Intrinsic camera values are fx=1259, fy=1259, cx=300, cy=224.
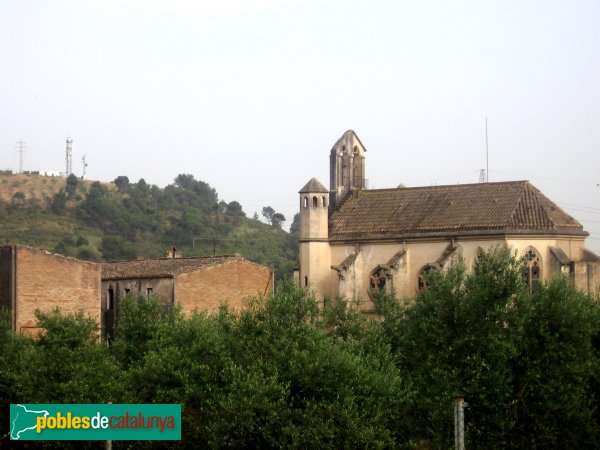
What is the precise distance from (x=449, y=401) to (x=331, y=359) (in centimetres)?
406

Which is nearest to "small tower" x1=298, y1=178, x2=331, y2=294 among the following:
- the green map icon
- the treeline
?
the treeline

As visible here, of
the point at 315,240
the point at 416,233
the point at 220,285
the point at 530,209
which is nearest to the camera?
the point at 530,209

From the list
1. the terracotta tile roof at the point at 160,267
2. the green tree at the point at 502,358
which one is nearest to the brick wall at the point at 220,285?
the terracotta tile roof at the point at 160,267

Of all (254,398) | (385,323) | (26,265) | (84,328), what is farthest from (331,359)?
(26,265)

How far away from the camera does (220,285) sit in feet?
195

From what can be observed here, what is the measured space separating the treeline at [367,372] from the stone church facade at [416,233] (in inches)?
475

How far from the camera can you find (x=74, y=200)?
133m

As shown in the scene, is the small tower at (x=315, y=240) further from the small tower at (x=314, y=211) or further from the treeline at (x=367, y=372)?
the treeline at (x=367, y=372)

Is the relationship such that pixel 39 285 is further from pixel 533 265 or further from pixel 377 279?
pixel 533 265

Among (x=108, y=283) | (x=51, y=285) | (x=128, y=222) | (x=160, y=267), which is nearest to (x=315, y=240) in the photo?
(x=160, y=267)

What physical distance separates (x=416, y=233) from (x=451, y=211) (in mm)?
1990

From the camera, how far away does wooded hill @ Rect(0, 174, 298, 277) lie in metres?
113

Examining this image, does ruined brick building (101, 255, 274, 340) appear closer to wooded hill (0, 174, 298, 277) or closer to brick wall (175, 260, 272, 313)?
brick wall (175, 260, 272, 313)

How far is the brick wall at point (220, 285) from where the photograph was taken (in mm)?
57812
